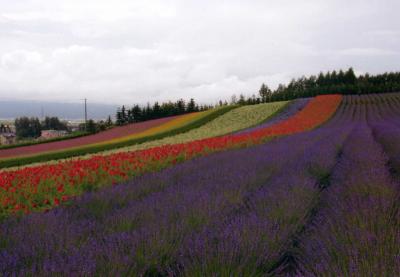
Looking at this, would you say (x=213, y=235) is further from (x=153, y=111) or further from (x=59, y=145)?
(x=153, y=111)

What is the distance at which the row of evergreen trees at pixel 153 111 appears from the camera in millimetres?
55650

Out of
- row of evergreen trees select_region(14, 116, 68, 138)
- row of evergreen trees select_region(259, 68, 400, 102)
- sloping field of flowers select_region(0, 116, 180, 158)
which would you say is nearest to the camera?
sloping field of flowers select_region(0, 116, 180, 158)

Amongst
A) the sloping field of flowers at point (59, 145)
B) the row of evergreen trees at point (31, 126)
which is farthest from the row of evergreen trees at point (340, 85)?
the row of evergreen trees at point (31, 126)

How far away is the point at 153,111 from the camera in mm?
55750

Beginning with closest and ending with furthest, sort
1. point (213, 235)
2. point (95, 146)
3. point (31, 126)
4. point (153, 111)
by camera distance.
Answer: point (213, 235), point (95, 146), point (153, 111), point (31, 126)

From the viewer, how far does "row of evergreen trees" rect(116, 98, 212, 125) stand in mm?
55650

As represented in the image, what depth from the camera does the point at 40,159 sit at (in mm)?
17281

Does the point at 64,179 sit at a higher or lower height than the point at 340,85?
lower

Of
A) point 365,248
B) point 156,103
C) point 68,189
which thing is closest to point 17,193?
point 68,189

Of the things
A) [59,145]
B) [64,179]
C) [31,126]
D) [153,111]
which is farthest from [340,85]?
[31,126]

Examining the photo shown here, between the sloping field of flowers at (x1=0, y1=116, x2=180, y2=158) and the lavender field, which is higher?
the lavender field

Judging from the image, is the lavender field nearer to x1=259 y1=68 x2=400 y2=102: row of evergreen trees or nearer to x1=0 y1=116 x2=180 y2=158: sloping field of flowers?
x1=0 y1=116 x2=180 y2=158: sloping field of flowers

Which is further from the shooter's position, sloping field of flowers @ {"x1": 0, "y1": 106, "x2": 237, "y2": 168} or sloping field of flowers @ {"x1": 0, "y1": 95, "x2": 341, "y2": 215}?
sloping field of flowers @ {"x1": 0, "y1": 106, "x2": 237, "y2": 168}

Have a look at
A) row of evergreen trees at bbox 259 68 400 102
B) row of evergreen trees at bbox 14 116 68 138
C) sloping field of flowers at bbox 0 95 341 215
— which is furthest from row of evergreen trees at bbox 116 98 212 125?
row of evergreen trees at bbox 14 116 68 138
